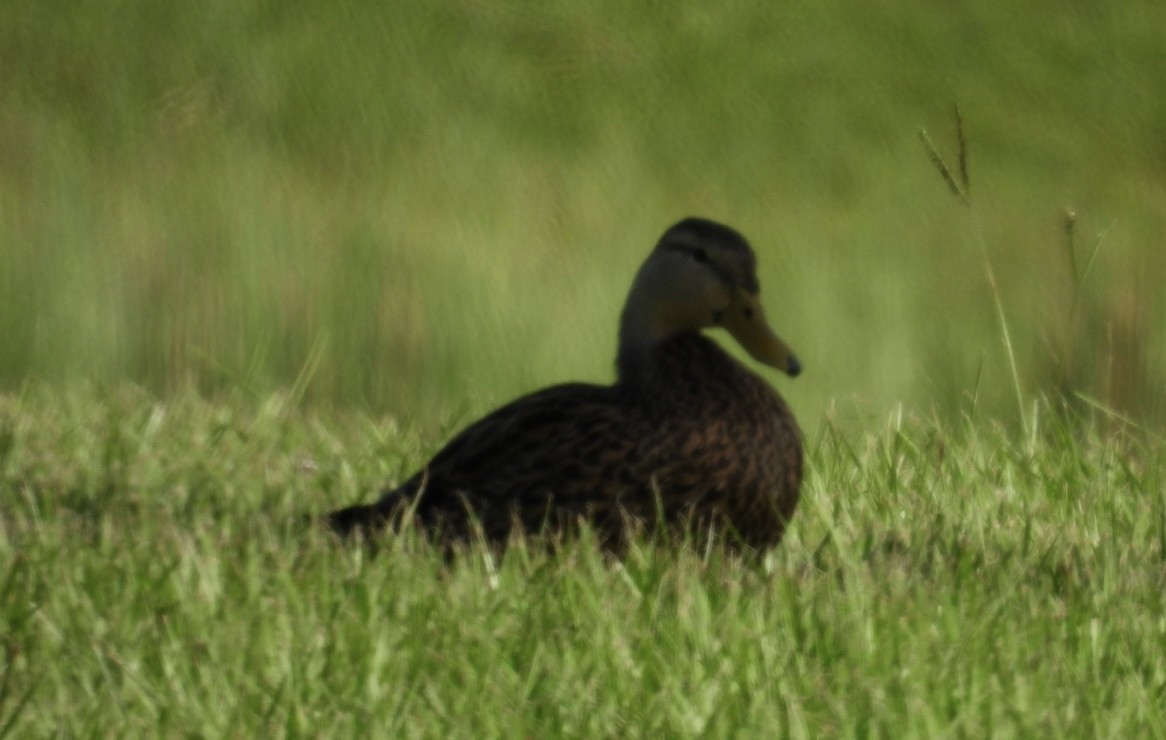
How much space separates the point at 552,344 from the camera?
6.04m

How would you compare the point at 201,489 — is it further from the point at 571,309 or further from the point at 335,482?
the point at 571,309

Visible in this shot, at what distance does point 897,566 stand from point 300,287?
3.15 meters

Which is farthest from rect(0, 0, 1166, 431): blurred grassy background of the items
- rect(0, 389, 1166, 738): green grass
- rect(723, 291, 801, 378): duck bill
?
rect(723, 291, 801, 378): duck bill

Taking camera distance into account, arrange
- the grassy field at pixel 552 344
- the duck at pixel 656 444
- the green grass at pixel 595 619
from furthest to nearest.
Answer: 1. the duck at pixel 656 444
2. the grassy field at pixel 552 344
3. the green grass at pixel 595 619

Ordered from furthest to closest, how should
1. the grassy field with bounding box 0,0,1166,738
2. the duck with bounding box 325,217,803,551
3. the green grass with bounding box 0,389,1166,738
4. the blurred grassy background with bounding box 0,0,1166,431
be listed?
1. the blurred grassy background with bounding box 0,0,1166,431
2. the duck with bounding box 325,217,803,551
3. the grassy field with bounding box 0,0,1166,738
4. the green grass with bounding box 0,389,1166,738

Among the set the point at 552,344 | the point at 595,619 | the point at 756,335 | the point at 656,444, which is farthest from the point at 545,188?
the point at 595,619

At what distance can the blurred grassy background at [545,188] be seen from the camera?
606cm

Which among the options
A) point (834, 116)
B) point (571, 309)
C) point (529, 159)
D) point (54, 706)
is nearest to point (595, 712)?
point (54, 706)

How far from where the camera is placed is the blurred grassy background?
6.06 metres

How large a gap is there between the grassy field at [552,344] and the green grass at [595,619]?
1 centimetres

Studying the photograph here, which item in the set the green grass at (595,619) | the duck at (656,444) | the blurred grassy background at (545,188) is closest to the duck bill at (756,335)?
the duck at (656,444)

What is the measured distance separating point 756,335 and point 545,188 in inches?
128

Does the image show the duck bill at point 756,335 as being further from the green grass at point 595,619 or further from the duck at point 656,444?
the green grass at point 595,619

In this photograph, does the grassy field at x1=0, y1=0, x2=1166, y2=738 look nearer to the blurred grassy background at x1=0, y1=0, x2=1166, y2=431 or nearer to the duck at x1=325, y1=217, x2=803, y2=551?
the blurred grassy background at x1=0, y1=0, x2=1166, y2=431
